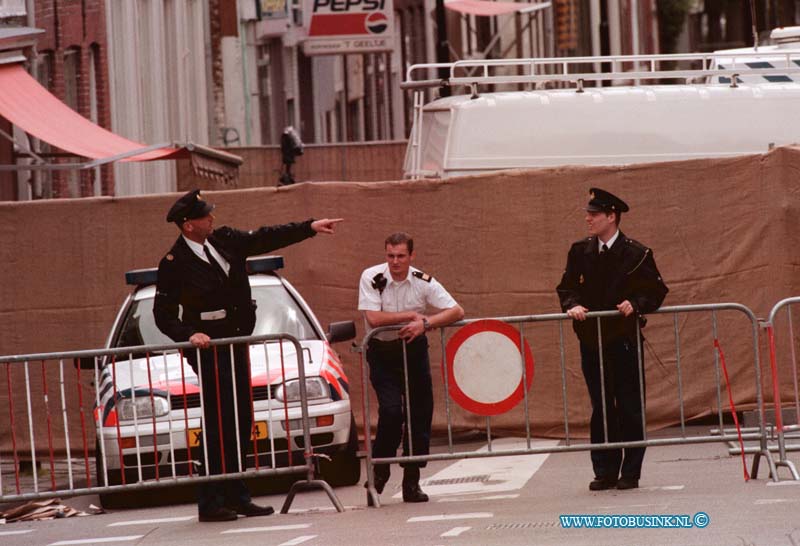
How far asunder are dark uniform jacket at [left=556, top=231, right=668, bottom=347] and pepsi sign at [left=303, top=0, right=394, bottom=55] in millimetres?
16717

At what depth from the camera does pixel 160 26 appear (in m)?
28.9

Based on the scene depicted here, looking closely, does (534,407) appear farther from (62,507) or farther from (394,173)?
(394,173)

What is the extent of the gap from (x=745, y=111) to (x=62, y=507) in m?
6.89

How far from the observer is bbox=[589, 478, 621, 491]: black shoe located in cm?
1230

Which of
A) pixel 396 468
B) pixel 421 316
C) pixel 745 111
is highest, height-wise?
pixel 745 111

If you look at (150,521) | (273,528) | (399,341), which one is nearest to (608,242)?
(399,341)

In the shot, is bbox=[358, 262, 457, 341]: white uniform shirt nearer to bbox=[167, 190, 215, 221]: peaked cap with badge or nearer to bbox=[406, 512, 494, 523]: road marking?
bbox=[167, 190, 215, 221]: peaked cap with badge

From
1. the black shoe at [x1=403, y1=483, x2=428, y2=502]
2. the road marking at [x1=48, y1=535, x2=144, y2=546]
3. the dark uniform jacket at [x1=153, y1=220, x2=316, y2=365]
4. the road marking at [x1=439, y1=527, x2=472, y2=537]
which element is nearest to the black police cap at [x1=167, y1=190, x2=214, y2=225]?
the dark uniform jacket at [x1=153, y1=220, x2=316, y2=365]

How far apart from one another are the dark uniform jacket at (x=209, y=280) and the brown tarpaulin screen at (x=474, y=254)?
4.12 meters

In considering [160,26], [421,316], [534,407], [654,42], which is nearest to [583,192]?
[534,407]

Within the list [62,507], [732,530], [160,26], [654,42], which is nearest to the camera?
[732,530]

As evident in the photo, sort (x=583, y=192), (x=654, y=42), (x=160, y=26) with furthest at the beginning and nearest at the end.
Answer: (x=654, y=42)
(x=160, y=26)
(x=583, y=192)

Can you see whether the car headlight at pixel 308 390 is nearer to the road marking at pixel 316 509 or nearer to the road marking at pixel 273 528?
the road marking at pixel 316 509

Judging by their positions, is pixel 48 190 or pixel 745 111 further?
pixel 48 190
